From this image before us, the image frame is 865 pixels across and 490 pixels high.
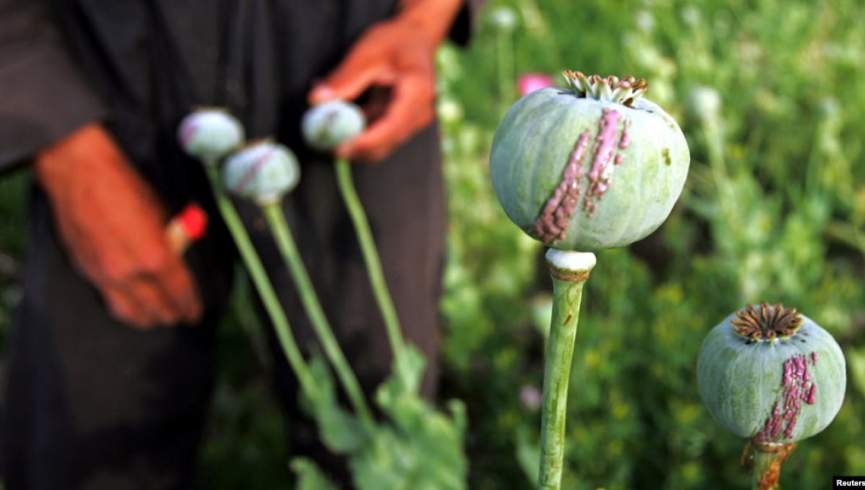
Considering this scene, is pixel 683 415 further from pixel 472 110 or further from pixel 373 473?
pixel 472 110

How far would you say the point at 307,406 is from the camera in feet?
3.34

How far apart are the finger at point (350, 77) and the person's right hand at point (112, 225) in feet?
0.68

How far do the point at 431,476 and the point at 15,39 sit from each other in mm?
567

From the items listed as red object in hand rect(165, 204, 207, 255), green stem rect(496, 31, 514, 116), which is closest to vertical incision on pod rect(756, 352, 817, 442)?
red object in hand rect(165, 204, 207, 255)

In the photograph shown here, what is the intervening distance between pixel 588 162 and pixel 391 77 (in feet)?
2.28

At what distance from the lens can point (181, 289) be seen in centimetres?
109

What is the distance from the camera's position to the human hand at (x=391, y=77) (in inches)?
38.4

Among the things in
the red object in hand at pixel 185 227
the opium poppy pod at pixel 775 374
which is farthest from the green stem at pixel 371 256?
the opium poppy pod at pixel 775 374

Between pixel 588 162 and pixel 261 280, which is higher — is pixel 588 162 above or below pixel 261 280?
above

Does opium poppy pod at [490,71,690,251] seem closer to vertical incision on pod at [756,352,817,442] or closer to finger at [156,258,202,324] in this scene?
vertical incision on pod at [756,352,817,442]

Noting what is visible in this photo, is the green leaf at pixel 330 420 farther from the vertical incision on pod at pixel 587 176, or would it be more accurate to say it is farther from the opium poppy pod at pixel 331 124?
the vertical incision on pod at pixel 587 176

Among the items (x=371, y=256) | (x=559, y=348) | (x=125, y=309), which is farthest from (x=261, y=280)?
(x=559, y=348)

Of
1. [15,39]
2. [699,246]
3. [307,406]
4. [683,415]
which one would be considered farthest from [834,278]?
[15,39]

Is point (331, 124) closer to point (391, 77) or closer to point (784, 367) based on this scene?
point (391, 77)
